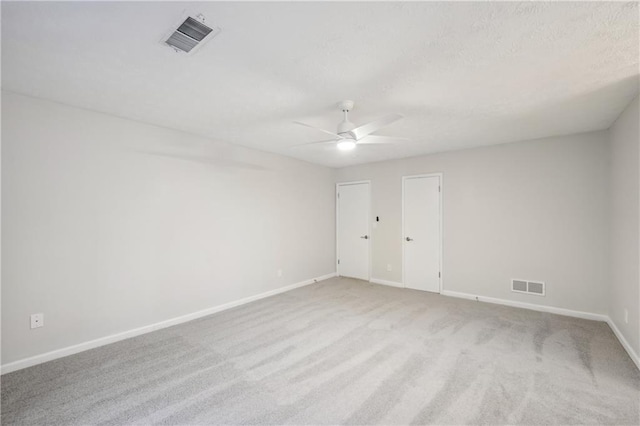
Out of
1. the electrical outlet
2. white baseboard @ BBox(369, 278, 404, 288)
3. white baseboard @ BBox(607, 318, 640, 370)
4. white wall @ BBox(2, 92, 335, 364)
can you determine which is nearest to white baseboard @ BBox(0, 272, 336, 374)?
white wall @ BBox(2, 92, 335, 364)

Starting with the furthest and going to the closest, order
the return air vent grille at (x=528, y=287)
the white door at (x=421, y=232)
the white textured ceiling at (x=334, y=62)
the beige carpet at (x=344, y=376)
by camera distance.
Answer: the white door at (x=421, y=232)
the return air vent grille at (x=528, y=287)
the beige carpet at (x=344, y=376)
the white textured ceiling at (x=334, y=62)

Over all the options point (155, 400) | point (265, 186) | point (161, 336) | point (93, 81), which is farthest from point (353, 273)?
point (93, 81)

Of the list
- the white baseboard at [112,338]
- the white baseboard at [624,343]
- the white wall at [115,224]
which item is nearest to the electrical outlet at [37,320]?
the white wall at [115,224]

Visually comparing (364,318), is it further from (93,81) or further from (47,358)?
(93,81)

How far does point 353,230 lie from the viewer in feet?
19.9

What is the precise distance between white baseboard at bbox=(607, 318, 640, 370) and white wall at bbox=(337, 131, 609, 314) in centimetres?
33

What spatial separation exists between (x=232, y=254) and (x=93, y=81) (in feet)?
8.69

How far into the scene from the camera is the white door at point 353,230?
5875mm

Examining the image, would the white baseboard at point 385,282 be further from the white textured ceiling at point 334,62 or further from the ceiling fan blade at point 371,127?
the ceiling fan blade at point 371,127

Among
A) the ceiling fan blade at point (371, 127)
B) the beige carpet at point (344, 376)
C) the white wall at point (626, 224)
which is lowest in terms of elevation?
the beige carpet at point (344, 376)

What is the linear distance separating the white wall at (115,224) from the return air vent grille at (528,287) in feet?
12.6

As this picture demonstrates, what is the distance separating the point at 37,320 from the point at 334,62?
350cm

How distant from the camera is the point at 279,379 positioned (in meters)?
2.36

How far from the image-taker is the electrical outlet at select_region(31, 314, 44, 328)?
2.58 metres
